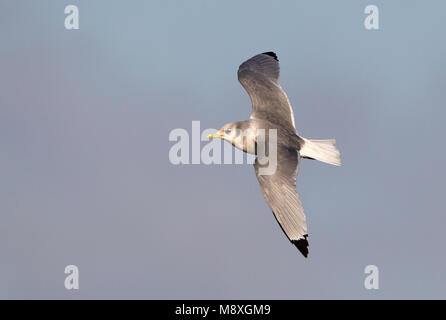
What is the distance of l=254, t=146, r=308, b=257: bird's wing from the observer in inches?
422

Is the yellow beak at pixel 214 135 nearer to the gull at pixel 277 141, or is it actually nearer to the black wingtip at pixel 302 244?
the gull at pixel 277 141

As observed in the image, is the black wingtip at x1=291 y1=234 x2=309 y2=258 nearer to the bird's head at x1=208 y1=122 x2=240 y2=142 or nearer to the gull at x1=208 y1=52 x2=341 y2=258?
the gull at x1=208 y1=52 x2=341 y2=258

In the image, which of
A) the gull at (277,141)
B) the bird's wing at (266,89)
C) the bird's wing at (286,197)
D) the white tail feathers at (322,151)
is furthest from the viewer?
the bird's wing at (266,89)

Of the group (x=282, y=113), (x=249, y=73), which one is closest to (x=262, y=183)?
(x=282, y=113)

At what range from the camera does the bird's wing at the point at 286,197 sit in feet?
35.2

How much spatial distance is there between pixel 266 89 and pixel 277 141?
2.03m

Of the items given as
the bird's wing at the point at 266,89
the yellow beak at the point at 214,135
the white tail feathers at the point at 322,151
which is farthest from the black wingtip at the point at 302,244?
the bird's wing at the point at 266,89

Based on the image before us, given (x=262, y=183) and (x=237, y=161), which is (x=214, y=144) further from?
(x=262, y=183)

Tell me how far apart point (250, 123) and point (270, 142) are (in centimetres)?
75

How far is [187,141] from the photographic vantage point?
12.8m

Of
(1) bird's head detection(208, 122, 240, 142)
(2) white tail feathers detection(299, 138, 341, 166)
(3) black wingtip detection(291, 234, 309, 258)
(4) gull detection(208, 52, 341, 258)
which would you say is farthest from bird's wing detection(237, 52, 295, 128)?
(3) black wingtip detection(291, 234, 309, 258)

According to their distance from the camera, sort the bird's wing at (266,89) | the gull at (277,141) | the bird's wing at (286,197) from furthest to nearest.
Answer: the bird's wing at (266,89) → the gull at (277,141) → the bird's wing at (286,197)

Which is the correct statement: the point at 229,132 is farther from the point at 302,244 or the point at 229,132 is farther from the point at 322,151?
the point at 302,244

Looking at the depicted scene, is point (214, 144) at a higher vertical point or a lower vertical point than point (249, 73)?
lower
